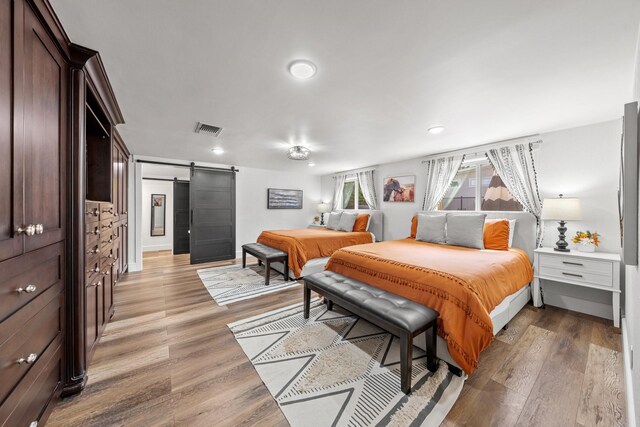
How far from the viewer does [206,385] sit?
1.66 meters

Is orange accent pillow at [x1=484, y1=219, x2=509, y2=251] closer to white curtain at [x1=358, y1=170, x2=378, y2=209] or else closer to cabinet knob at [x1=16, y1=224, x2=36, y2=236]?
Answer: white curtain at [x1=358, y1=170, x2=378, y2=209]

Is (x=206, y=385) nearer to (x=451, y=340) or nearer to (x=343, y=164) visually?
(x=451, y=340)

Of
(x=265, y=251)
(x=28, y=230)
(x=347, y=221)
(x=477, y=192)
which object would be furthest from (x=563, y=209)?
(x=28, y=230)

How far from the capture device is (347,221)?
5164 mm

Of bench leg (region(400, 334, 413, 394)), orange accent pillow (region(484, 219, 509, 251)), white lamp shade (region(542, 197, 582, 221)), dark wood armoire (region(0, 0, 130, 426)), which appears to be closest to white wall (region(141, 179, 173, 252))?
dark wood armoire (region(0, 0, 130, 426))

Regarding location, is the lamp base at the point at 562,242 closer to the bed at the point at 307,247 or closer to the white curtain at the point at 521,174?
the white curtain at the point at 521,174

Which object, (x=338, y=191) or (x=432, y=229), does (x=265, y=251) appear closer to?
(x=432, y=229)

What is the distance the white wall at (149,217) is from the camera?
670 centimetres

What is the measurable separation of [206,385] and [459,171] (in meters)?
4.60

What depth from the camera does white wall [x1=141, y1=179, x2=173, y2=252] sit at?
22.0 feet

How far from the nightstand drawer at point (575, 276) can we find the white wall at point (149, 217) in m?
8.26

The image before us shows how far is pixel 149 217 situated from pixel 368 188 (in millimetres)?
6197

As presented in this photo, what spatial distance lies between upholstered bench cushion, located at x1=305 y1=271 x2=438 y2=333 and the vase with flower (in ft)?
8.03

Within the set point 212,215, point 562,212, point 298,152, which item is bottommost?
point 212,215
